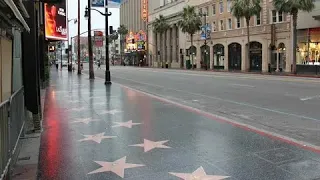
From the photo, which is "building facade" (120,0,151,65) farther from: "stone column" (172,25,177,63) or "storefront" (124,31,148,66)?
"stone column" (172,25,177,63)

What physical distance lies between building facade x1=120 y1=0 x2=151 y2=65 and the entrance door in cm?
4125

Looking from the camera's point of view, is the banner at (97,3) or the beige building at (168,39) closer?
the banner at (97,3)

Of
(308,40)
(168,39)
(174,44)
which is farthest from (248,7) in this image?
(168,39)

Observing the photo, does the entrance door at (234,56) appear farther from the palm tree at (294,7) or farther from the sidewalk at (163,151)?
the sidewalk at (163,151)

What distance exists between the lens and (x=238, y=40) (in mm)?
58281

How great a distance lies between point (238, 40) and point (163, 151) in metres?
52.9

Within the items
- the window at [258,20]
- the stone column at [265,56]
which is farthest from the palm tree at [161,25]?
the stone column at [265,56]

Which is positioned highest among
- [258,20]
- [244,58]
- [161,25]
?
[161,25]

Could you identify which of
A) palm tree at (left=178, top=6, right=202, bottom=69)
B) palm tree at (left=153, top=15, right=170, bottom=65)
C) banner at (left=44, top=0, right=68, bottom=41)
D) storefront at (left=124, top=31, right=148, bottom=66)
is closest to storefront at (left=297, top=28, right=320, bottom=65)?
banner at (left=44, top=0, right=68, bottom=41)

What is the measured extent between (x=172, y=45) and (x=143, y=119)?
80.5 m

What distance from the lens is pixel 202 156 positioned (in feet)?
22.3

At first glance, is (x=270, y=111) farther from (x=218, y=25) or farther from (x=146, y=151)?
(x=218, y=25)

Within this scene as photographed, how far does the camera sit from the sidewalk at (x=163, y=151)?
5887mm

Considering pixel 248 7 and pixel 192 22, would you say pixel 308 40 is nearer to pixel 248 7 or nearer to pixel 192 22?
pixel 248 7
